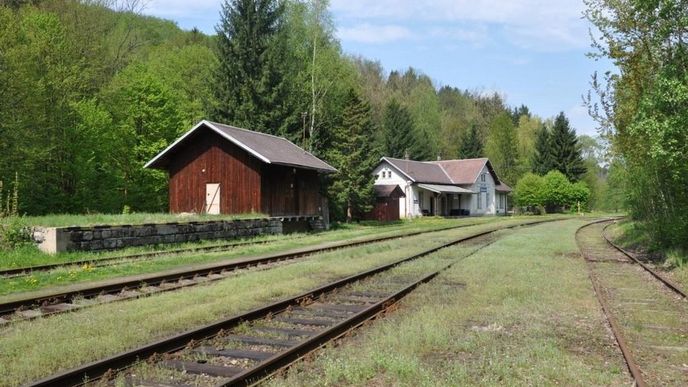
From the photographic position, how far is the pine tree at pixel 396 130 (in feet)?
237

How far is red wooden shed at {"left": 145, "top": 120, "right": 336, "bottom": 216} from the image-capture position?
89.1 feet

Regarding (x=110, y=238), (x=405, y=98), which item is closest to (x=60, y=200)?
(x=110, y=238)

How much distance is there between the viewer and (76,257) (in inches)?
627

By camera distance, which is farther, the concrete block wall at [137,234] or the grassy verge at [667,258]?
the concrete block wall at [137,234]

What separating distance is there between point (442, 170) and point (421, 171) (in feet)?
24.2

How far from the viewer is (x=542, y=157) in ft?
243

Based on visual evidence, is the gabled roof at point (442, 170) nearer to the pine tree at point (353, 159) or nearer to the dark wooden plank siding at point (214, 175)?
the pine tree at point (353, 159)

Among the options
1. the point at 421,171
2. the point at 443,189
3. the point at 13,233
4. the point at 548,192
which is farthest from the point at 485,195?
the point at 13,233

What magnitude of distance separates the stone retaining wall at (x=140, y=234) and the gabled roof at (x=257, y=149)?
2.98 m

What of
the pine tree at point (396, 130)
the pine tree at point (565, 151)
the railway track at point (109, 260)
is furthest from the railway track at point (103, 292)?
the pine tree at point (565, 151)

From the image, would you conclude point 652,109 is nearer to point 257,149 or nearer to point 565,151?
point 257,149

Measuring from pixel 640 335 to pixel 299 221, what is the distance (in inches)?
934

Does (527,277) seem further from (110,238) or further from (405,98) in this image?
(405,98)

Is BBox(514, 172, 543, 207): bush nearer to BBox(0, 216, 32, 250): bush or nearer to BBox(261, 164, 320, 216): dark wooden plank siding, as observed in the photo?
BBox(261, 164, 320, 216): dark wooden plank siding
